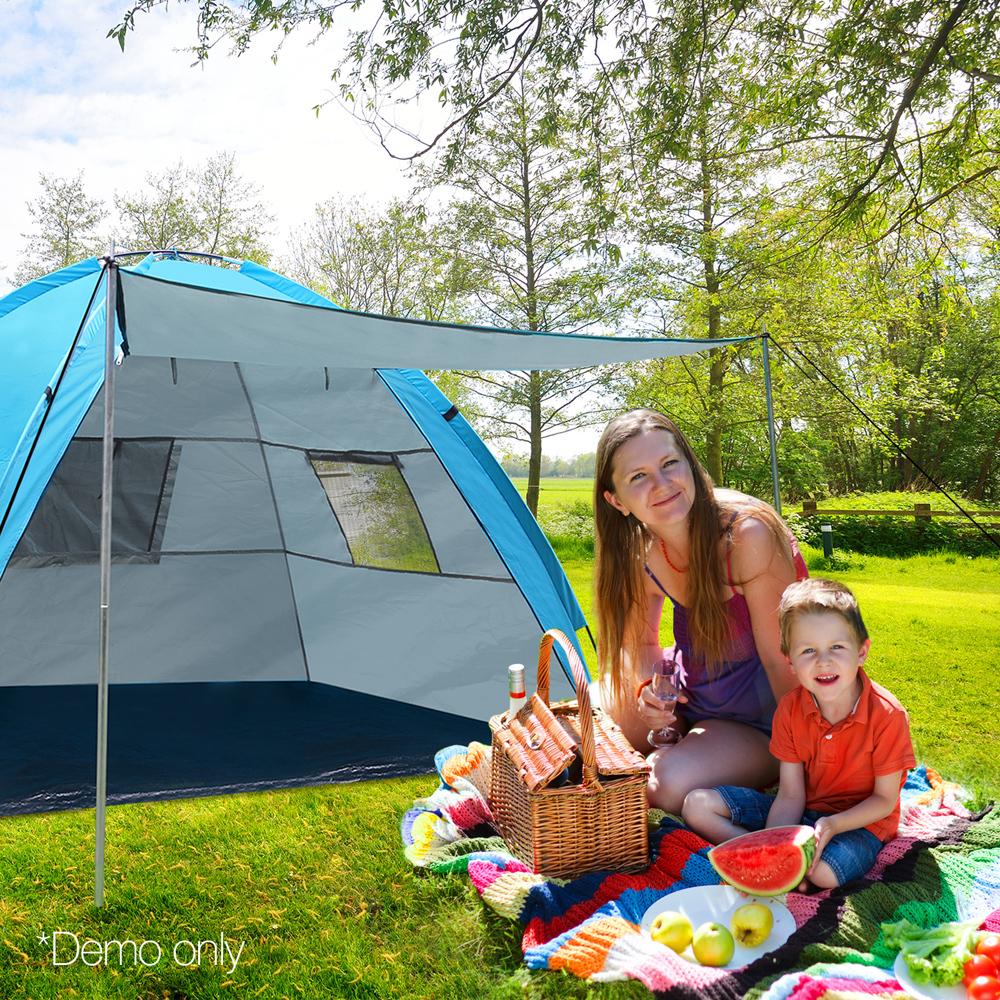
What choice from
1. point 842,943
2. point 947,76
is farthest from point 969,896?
point 947,76

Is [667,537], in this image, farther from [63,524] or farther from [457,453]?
[63,524]

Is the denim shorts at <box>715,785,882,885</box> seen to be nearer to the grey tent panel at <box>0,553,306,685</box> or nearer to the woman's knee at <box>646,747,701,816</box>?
the woman's knee at <box>646,747,701,816</box>

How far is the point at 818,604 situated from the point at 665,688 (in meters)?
0.47

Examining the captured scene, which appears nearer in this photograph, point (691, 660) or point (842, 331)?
point (691, 660)

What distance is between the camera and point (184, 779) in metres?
2.88

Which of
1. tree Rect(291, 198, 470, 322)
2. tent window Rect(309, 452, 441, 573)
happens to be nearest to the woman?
tent window Rect(309, 452, 441, 573)

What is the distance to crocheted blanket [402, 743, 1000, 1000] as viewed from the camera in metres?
1.67

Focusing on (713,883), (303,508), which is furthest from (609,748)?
(303,508)

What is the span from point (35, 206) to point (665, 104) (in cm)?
1605

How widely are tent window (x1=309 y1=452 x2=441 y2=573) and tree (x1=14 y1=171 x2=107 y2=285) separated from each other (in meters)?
15.4

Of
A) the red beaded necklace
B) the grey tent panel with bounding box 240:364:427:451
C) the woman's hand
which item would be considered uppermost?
the grey tent panel with bounding box 240:364:427:451

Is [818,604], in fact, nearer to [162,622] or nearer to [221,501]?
[221,501]

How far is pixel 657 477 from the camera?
2.30m

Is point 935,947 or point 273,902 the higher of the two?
point 935,947
